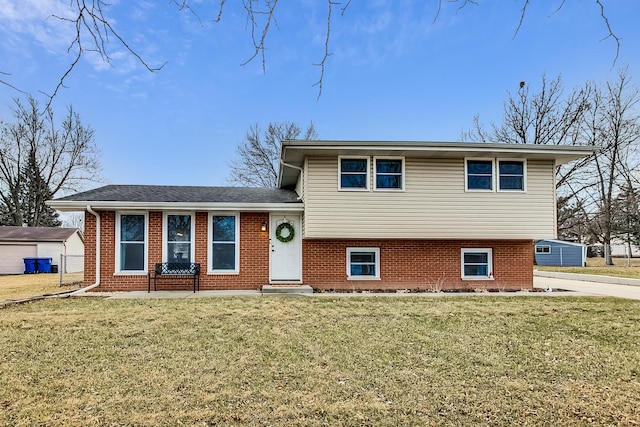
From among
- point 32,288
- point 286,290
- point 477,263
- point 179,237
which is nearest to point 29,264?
point 32,288

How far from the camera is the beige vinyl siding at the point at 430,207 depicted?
11.0 metres

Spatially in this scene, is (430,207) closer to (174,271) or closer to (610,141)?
(174,271)

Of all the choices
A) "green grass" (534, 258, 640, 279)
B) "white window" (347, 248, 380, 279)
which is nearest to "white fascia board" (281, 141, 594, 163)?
"white window" (347, 248, 380, 279)

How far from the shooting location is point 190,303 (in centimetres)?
870

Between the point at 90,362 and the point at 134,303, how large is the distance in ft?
14.4

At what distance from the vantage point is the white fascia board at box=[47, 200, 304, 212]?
10508 millimetres

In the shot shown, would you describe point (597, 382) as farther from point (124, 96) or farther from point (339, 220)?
point (339, 220)

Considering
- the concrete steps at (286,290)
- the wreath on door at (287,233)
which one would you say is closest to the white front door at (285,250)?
the wreath on door at (287,233)

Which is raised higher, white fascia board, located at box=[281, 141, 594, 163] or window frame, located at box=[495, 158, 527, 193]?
white fascia board, located at box=[281, 141, 594, 163]

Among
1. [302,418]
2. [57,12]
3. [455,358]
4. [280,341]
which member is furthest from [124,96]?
[455,358]

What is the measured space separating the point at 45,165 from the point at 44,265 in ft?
31.9

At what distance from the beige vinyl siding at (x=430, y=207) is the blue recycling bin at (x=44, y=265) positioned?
62.3 feet

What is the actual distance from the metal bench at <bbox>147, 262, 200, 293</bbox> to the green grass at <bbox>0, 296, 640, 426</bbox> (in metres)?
3.23

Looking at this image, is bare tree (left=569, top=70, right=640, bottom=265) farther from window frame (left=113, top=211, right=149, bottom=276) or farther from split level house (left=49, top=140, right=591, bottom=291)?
window frame (left=113, top=211, right=149, bottom=276)
